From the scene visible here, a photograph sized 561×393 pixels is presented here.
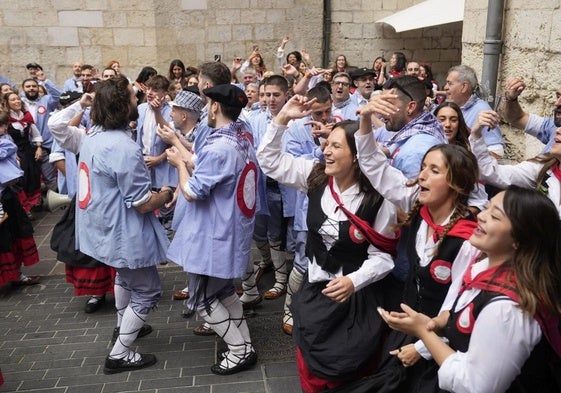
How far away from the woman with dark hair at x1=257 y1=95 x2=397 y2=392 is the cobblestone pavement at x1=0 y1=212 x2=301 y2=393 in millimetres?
956

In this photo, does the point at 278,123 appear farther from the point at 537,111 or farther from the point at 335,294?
the point at 537,111

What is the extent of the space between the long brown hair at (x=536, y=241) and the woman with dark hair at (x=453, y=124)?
1739mm

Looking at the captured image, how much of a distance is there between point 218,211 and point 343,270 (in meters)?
1.09

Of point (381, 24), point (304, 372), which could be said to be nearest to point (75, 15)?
point (381, 24)

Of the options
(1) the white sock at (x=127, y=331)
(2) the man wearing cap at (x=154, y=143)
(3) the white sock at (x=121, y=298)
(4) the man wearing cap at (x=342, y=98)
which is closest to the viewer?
(1) the white sock at (x=127, y=331)

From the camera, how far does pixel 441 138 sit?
3.50 meters

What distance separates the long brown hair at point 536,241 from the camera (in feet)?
6.46

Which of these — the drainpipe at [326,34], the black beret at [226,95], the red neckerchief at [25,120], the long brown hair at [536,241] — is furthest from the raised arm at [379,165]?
the drainpipe at [326,34]

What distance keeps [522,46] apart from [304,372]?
12.1 ft

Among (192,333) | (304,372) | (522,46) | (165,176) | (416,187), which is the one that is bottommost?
(192,333)

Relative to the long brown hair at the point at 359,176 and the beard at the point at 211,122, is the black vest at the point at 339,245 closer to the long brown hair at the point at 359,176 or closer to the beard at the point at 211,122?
the long brown hair at the point at 359,176

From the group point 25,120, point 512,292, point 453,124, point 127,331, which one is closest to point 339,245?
point 512,292

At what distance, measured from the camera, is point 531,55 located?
4.92 m

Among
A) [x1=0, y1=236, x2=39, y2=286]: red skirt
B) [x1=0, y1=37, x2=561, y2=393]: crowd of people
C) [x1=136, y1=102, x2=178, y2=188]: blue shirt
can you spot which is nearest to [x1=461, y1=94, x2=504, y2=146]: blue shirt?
[x1=0, y1=37, x2=561, y2=393]: crowd of people
